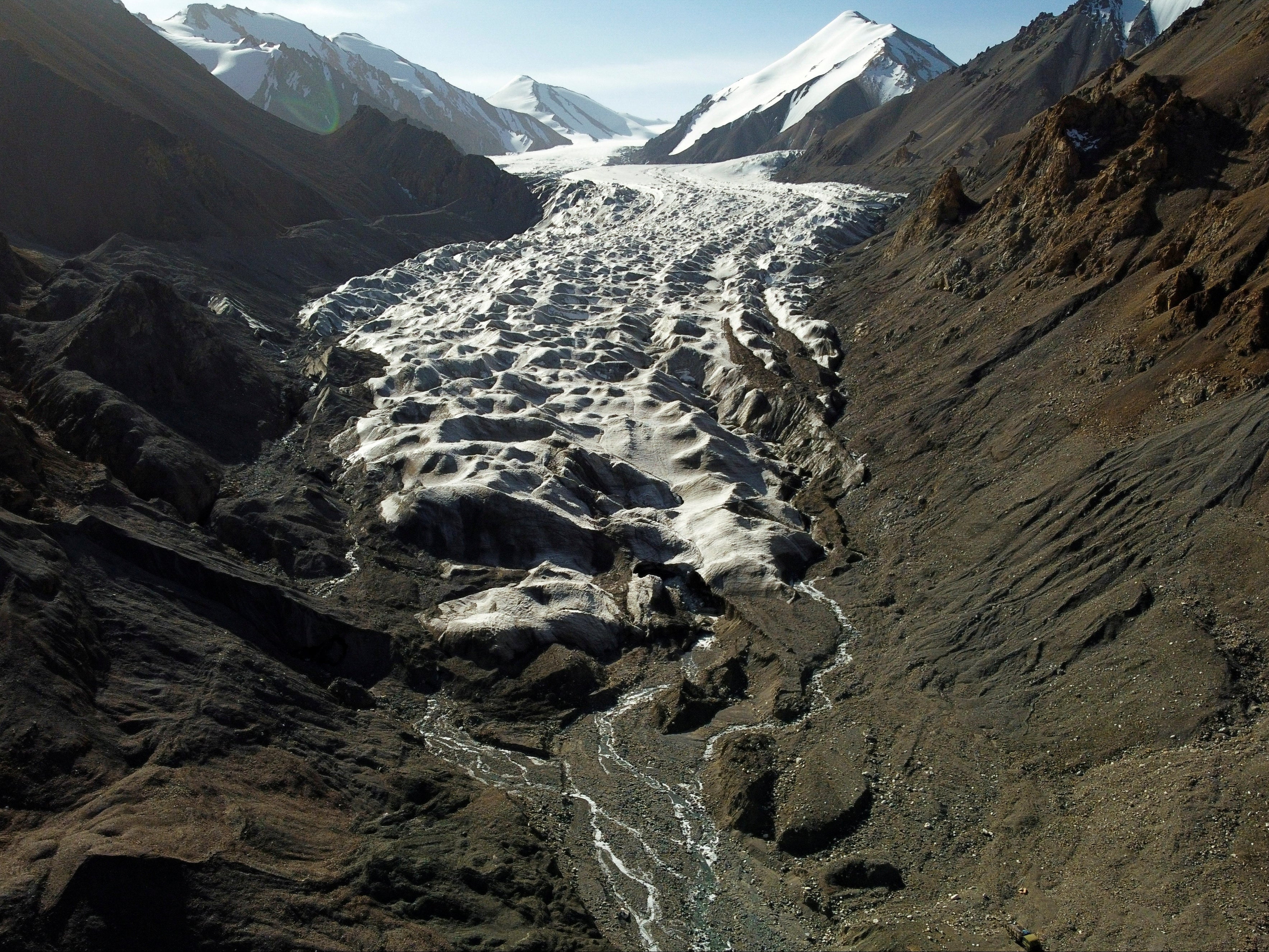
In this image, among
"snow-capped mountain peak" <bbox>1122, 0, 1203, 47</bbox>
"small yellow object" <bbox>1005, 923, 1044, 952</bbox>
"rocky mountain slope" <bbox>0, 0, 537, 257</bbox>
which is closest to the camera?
"small yellow object" <bbox>1005, 923, 1044, 952</bbox>

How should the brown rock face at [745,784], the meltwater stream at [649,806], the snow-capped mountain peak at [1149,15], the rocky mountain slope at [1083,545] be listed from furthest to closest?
1. the snow-capped mountain peak at [1149,15]
2. the brown rock face at [745,784]
3. the meltwater stream at [649,806]
4. the rocky mountain slope at [1083,545]

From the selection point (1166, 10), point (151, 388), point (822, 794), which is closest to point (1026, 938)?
point (822, 794)

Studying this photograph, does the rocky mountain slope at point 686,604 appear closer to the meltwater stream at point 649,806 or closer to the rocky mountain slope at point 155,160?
the meltwater stream at point 649,806

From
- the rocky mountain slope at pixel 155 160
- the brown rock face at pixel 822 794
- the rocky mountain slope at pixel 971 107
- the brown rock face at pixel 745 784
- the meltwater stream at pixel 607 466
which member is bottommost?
the brown rock face at pixel 822 794

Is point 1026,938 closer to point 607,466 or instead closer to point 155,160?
point 607,466

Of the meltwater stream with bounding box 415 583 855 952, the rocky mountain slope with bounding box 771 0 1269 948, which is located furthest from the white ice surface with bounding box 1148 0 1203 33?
the meltwater stream with bounding box 415 583 855 952

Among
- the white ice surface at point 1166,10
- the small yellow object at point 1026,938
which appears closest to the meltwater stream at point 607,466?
the small yellow object at point 1026,938

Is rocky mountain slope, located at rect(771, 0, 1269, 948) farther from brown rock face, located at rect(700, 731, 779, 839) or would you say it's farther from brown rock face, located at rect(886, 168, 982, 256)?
brown rock face, located at rect(886, 168, 982, 256)
